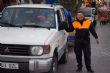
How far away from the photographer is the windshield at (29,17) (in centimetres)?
1088

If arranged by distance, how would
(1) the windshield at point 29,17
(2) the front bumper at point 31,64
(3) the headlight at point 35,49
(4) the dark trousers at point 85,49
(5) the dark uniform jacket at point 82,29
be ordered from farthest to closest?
(4) the dark trousers at point 85,49, (5) the dark uniform jacket at point 82,29, (1) the windshield at point 29,17, (3) the headlight at point 35,49, (2) the front bumper at point 31,64

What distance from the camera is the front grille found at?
9.49 meters

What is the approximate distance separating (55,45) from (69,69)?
2.17 meters

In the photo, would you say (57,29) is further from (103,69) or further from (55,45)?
(103,69)

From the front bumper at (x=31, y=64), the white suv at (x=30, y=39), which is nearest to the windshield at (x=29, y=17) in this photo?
the white suv at (x=30, y=39)

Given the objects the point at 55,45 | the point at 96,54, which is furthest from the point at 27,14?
the point at 96,54

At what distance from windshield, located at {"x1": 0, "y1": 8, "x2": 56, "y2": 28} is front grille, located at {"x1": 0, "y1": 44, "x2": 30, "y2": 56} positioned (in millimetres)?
1368

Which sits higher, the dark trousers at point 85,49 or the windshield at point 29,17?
the windshield at point 29,17

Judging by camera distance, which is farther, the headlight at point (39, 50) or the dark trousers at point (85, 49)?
the dark trousers at point (85, 49)

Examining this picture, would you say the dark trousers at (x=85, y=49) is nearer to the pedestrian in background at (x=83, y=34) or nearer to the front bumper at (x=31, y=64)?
the pedestrian in background at (x=83, y=34)

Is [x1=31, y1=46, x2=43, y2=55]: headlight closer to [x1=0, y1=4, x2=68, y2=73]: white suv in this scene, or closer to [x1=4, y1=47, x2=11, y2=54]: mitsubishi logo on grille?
[x1=0, y1=4, x2=68, y2=73]: white suv

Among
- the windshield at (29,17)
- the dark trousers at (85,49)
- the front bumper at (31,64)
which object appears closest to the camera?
the front bumper at (31,64)

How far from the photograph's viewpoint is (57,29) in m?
10.9

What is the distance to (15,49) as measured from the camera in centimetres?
952
